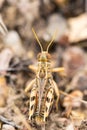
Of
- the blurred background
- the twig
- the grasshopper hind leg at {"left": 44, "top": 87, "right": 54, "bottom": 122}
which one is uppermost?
the grasshopper hind leg at {"left": 44, "top": 87, "right": 54, "bottom": 122}

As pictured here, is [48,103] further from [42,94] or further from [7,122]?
[7,122]

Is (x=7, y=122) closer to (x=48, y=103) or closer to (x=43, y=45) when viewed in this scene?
(x=48, y=103)

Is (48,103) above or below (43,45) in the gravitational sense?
above

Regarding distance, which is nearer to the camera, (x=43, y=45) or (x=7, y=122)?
(x=7, y=122)

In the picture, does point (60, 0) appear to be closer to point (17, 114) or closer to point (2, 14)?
point (2, 14)

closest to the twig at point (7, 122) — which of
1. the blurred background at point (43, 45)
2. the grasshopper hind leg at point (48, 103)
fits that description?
the blurred background at point (43, 45)

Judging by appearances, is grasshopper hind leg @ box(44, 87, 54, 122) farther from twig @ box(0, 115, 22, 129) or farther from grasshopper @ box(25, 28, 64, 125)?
twig @ box(0, 115, 22, 129)

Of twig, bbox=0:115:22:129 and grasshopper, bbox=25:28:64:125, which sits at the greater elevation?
grasshopper, bbox=25:28:64:125

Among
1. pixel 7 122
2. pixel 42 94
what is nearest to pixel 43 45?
pixel 42 94

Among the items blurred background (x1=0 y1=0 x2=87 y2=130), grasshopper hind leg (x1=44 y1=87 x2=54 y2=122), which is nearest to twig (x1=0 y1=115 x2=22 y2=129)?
blurred background (x1=0 y1=0 x2=87 y2=130)
